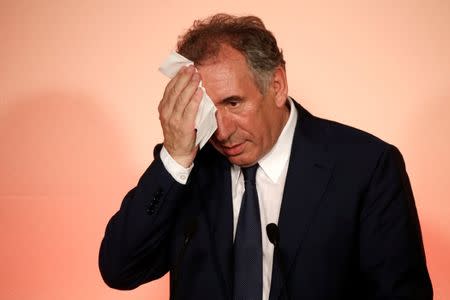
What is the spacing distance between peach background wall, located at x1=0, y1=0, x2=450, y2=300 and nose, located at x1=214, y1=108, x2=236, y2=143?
82cm

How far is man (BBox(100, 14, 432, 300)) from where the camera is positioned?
134 cm

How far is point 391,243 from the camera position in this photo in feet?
4.33

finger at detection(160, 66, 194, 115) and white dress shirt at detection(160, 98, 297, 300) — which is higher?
finger at detection(160, 66, 194, 115)

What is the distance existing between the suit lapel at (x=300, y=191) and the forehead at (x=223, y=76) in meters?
0.24

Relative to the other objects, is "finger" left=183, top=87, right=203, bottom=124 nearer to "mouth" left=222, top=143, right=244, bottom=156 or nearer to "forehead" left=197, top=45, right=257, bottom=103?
"forehead" left=197, top=45, right=257, bottom=103

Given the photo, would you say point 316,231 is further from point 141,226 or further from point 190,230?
point 141,226

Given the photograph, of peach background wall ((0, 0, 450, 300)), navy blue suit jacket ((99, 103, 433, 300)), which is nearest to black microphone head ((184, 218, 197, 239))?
navy blue suit jacket ((99, 103, 433, 300))

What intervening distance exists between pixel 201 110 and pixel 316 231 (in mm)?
436

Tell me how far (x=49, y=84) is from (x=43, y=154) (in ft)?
1.05

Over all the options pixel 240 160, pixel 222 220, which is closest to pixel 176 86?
→ pixel 240 160

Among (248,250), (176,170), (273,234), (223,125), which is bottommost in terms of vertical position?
(248,250)

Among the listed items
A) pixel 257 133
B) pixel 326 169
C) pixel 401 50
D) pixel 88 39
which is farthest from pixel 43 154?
pixel 401 50

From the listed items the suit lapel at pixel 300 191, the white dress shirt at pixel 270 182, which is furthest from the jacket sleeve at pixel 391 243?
the white dress shirt at pixel 270 182

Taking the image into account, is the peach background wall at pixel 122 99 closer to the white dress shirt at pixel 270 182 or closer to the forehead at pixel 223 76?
the white dress shirt at pixel 270 182
